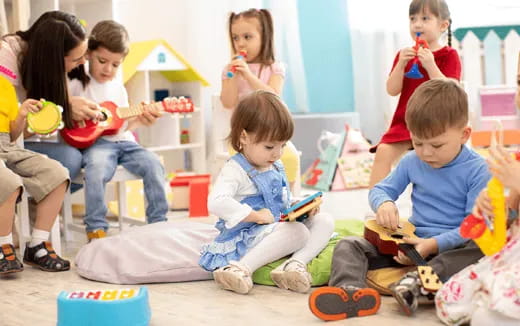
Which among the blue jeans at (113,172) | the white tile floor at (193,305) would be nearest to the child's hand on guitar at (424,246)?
the white tile floor at (193,305)

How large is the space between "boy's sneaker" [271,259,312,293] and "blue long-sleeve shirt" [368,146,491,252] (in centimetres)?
22

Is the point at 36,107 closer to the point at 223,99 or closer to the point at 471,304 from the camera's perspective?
the point at 223,99

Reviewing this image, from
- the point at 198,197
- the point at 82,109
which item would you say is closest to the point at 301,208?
the point at 82,109

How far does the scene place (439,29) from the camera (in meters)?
2.37

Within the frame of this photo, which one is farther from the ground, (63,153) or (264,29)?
(264,29)

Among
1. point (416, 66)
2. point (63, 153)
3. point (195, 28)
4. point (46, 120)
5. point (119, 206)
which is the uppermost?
point (195, 28)

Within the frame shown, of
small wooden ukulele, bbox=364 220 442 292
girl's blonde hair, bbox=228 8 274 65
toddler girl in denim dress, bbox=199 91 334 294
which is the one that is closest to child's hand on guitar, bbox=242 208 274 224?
toddler girl in denim dress, bbox=199 91 334 294

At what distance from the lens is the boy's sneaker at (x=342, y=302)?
1.50 meters

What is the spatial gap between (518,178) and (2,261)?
1302 mm

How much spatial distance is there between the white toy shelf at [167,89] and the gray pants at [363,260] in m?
1.86

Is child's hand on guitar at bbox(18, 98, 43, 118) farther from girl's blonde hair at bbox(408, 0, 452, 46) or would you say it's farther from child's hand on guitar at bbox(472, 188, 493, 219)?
child's hand on guitar at bbox(472, 188, 493, 219)

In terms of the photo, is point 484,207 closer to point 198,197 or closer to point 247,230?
point 247,230

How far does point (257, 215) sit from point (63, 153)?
84cm

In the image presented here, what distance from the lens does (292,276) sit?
175 cm
